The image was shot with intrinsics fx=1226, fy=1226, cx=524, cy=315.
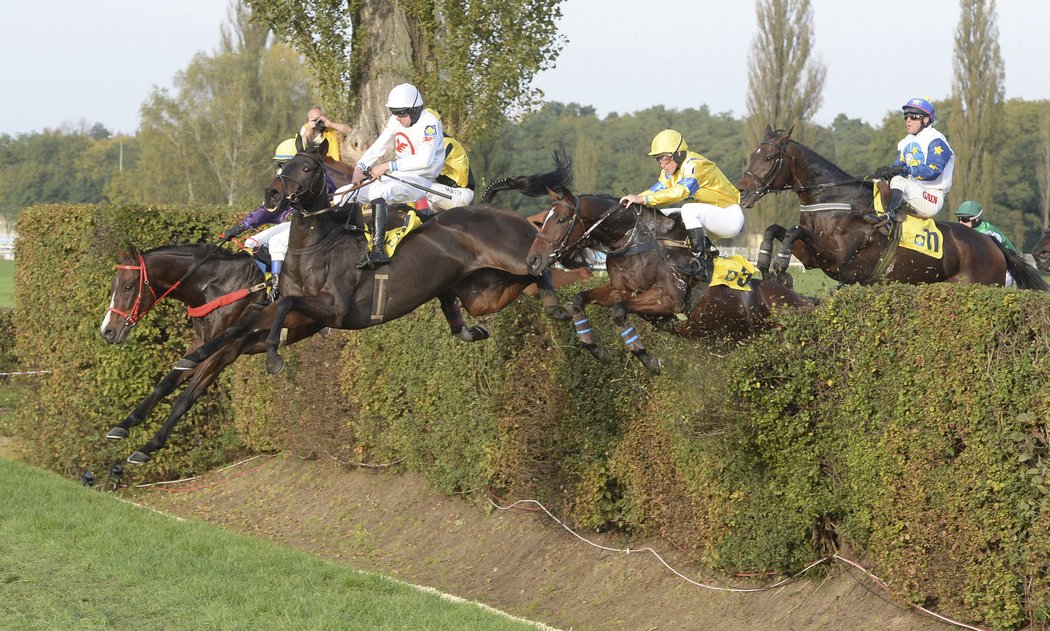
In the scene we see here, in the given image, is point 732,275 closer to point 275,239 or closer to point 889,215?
point 889,215

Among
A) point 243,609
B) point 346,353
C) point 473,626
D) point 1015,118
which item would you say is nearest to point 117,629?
point 243,609

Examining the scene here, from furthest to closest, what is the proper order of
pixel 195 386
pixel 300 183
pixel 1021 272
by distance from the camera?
1. pixel 1021 272
2. pixel 195 386
3. pixel 300 183

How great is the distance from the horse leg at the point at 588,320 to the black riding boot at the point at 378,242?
138 cm

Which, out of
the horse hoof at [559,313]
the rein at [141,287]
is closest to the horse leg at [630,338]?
the horse hoof at [559,313]

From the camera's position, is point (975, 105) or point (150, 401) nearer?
point (150, 401)

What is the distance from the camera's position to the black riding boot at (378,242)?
28.2 ft

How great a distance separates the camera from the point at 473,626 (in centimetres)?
696

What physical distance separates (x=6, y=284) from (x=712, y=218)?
3943 cm

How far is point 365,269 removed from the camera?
866 cm

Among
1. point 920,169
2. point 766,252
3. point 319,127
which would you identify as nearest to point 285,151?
point 319,127

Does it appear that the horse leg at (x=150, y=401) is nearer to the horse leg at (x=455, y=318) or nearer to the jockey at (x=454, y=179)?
the horse leg at (x=455, y=318)

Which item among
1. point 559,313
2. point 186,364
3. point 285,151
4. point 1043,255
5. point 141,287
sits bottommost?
point 186,364

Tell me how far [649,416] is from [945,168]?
3528 millimetres

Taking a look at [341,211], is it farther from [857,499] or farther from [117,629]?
[857,499]
